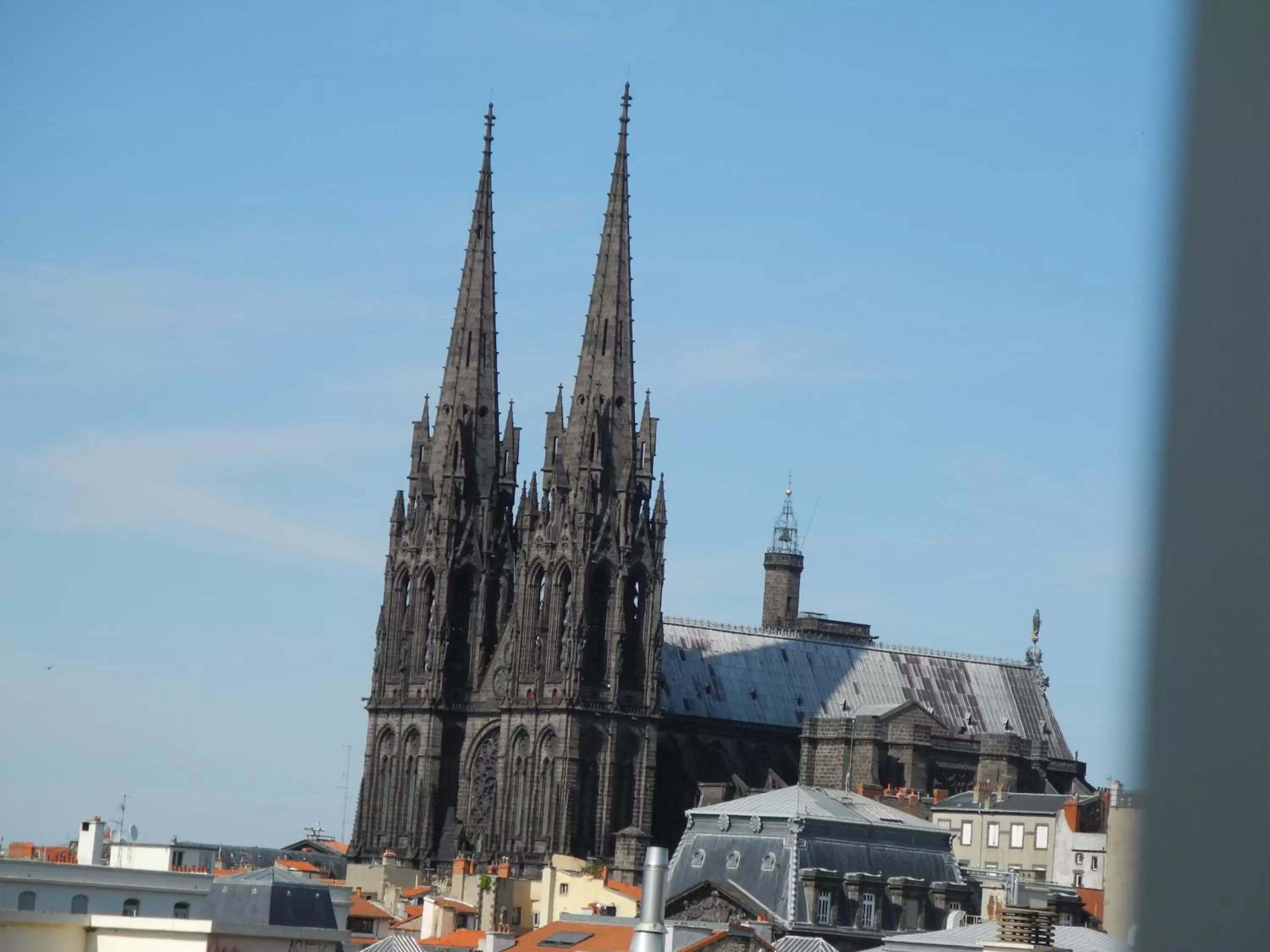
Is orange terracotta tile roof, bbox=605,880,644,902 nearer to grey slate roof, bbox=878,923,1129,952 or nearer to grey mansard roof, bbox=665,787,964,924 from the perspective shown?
grey mansard roof, bbox=665,787,964,924

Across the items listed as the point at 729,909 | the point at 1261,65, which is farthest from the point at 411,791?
the point at 1261,65

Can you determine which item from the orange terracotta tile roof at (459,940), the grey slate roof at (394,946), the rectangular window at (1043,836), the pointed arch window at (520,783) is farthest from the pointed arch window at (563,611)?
the grey slate roof at (394,946)

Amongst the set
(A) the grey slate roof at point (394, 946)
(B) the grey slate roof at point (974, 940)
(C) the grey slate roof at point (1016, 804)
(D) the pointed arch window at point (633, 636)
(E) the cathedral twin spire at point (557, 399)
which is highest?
(E) the cathedral twin spire at point (557, 399)

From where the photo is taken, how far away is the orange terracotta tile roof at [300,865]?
227ft

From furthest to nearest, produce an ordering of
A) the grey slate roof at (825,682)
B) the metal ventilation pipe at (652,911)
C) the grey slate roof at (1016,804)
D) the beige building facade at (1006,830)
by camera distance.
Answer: the grey slate roof at (825,682), the grey slate roof at (1016,804), the beige building facade at (1006,830), the metal ventilation pipe at (652,911)

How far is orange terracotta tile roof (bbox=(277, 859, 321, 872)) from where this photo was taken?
227ft

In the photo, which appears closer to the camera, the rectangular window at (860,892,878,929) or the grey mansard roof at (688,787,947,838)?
the rectangular window at (860,892,878,929)

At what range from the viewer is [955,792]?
84375 mm

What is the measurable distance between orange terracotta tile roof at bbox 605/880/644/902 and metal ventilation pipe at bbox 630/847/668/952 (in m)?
49.0

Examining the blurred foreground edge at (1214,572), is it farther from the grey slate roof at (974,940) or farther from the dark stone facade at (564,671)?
the dark stone facade at (564,671)

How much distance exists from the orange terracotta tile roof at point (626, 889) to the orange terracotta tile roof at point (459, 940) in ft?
16.3

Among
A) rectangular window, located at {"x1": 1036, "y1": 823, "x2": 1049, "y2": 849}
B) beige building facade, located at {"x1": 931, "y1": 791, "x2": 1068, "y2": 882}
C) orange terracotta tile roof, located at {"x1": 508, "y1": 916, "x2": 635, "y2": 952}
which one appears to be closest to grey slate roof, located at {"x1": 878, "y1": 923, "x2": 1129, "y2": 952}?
orange terracotta tile roof, located at {"x1": 508, "y1": 916, "x2": 635, "y2": 952}

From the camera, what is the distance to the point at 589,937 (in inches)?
1976

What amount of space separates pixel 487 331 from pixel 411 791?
16.6m
